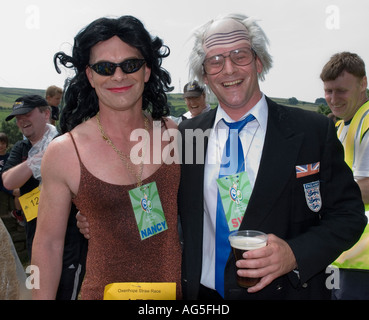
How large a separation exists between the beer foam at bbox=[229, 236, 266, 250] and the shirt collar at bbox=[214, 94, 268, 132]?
611 mm

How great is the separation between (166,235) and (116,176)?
39cm

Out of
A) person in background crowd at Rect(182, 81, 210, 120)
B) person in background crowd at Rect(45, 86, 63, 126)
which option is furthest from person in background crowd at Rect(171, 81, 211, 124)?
person in background crowd at Rect(45, 86, 63, 126)

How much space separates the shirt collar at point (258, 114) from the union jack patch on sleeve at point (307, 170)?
281 mm

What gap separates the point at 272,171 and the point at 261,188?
97 mm

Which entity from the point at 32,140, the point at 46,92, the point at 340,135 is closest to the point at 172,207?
the point at 340,135

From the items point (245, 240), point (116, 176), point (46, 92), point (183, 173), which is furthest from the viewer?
point (46, 92)

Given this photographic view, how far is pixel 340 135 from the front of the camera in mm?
3098

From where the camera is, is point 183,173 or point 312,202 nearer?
point 312,202

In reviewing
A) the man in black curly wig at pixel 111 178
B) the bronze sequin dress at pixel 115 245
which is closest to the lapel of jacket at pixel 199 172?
the man in black curly wig at pixel 111 178

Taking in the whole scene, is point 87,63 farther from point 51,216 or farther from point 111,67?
point 51,216

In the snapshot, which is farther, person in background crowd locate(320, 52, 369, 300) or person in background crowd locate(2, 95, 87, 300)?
person in background crowd locate(2, 95, 87, 300)

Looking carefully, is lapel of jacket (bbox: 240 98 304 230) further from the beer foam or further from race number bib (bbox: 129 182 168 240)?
race number bib (bbox: 129 182 168 240)

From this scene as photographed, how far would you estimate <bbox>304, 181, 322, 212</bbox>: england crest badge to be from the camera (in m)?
1.73

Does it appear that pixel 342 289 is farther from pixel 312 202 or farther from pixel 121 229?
pixel 121 229
